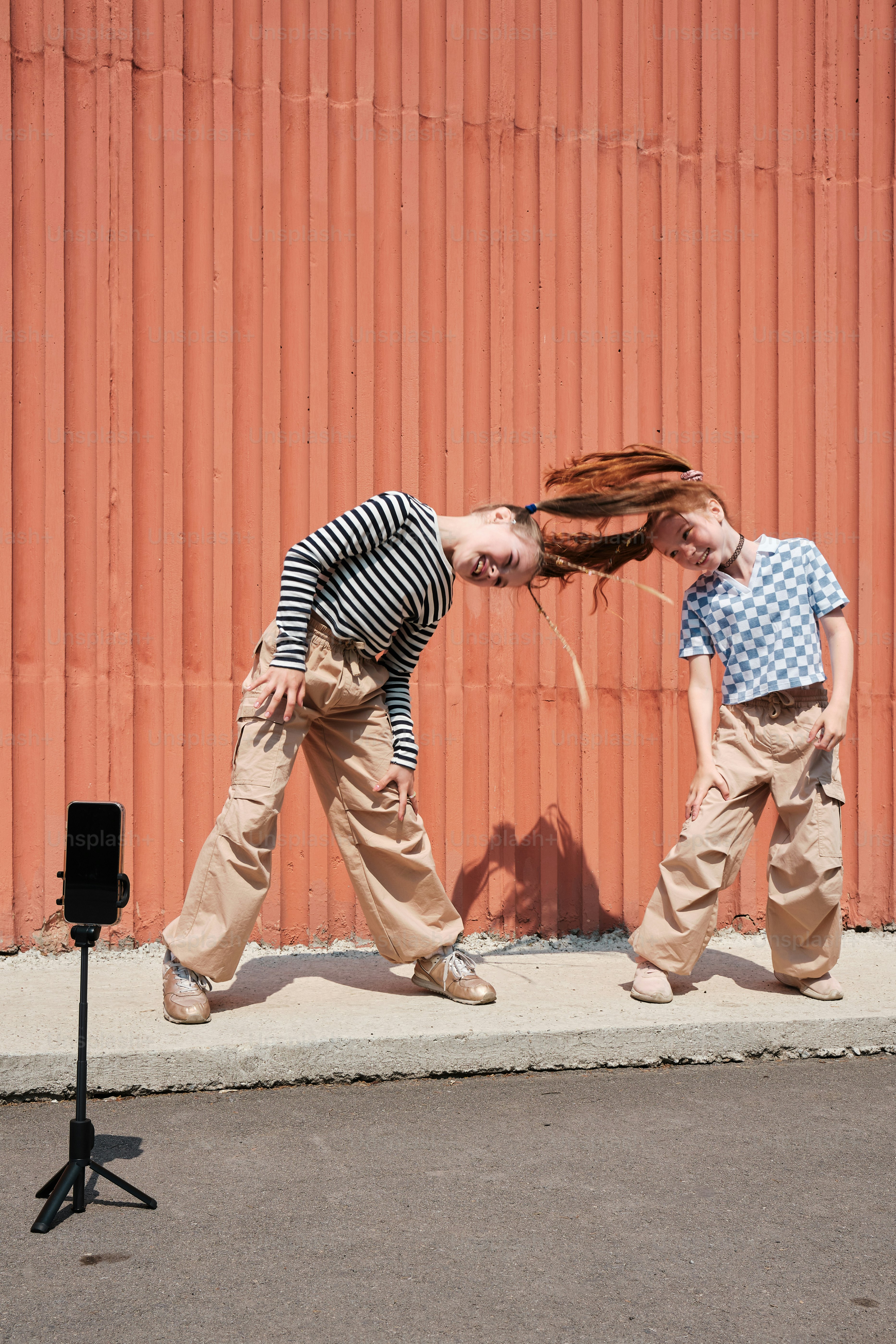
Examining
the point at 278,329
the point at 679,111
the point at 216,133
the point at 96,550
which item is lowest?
the point at 96,550

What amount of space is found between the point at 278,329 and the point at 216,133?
78 centimetres

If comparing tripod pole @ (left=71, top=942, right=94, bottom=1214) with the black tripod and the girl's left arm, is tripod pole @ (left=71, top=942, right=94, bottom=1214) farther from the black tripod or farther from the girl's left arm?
the girl's left arm

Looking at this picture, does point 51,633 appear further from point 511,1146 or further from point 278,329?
point 511,1146

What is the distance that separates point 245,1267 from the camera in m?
2.06

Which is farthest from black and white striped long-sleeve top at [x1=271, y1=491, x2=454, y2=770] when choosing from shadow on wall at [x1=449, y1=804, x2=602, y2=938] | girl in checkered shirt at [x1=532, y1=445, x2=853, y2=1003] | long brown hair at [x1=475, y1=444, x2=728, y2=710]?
shadow on wall at [x1=449, y1=804, x2=602, y2=938]

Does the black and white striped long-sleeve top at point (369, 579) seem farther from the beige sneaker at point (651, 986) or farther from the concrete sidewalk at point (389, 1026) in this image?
the beige sneaker at point (651, 986)

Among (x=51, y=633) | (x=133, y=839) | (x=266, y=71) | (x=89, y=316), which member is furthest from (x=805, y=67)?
(x=133, y=839)

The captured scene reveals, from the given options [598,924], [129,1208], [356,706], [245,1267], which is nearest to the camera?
[245,1267]

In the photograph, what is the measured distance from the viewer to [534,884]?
4500mm

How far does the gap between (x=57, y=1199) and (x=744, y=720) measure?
2.40 metres

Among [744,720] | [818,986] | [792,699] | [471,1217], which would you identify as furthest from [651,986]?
[471,1217]

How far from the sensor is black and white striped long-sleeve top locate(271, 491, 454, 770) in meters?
3.15

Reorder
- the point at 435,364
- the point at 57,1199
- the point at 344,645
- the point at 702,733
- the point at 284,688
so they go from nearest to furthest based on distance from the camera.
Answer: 1. the point at 57,1199
2. the point at 284,688
3. the point at 344,645
4. the point at 702,733
5. the point at 435,364

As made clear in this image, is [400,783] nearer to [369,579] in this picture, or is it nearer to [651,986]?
[369,579]
